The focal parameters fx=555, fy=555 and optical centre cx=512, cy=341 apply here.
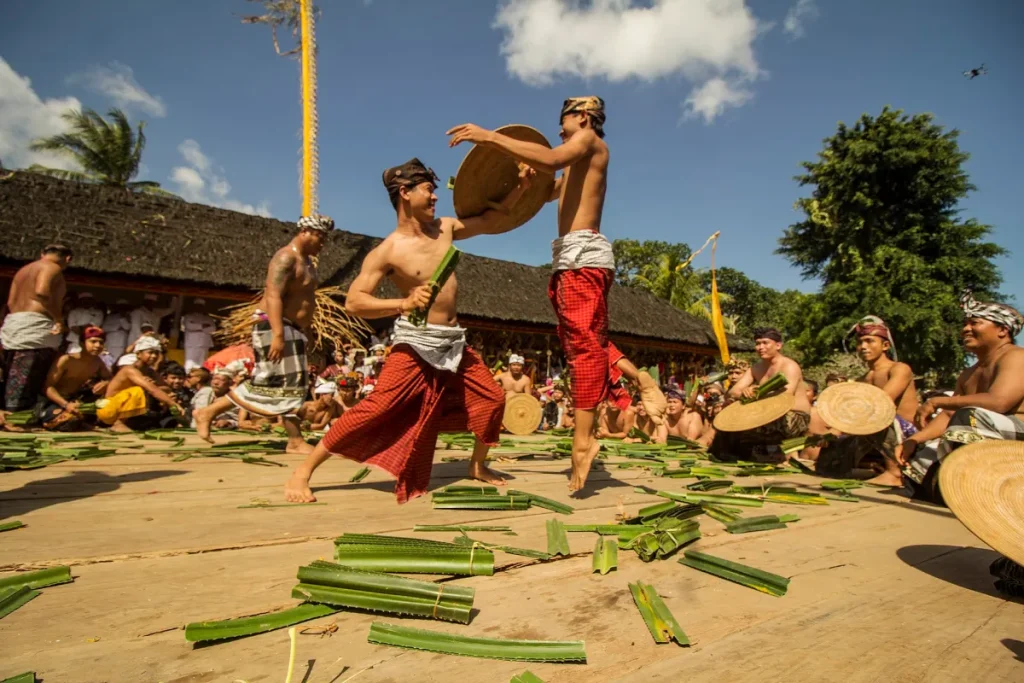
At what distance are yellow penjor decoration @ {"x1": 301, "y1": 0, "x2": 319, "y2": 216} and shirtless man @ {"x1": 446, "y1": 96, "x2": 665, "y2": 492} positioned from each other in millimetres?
11593

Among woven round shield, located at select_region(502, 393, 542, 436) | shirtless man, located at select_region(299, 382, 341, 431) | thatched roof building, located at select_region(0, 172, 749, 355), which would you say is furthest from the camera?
thatched roof building, located at select_region(0, 172, 749, 355)

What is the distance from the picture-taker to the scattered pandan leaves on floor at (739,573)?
5.43 ft

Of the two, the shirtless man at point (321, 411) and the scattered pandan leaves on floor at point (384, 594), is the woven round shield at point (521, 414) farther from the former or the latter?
the scattered pandan leaves on floor at point (384, 594)

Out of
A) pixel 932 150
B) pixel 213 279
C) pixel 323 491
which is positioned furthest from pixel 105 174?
pixel 932 150

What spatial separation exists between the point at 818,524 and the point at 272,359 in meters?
4.06

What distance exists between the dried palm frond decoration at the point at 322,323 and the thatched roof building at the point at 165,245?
54cm

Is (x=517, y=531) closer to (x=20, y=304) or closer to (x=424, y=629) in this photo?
(x=424, y=629)

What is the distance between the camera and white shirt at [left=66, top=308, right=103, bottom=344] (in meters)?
10.1

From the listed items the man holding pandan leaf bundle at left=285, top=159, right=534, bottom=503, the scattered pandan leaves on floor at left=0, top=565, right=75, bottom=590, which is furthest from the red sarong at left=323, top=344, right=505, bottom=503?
the scattered pandan leaves on floor at left=0, top=565, right=75, bottom=590

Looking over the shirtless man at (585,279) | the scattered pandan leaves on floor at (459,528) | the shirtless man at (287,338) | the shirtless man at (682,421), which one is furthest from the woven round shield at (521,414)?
the scattered pandan leaves on floor at (459,528)

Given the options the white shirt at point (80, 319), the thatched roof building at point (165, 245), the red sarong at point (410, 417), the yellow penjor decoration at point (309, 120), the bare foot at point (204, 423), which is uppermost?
the yellow penjor decoration at point (309, 120)

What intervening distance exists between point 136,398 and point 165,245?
233 inches

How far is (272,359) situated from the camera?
4645 mm

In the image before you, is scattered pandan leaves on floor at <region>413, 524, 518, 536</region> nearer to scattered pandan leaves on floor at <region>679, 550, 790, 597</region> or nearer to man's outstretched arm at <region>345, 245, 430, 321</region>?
scattered pandan leaves on floor at <region>679, 550, 790, 597</region>
